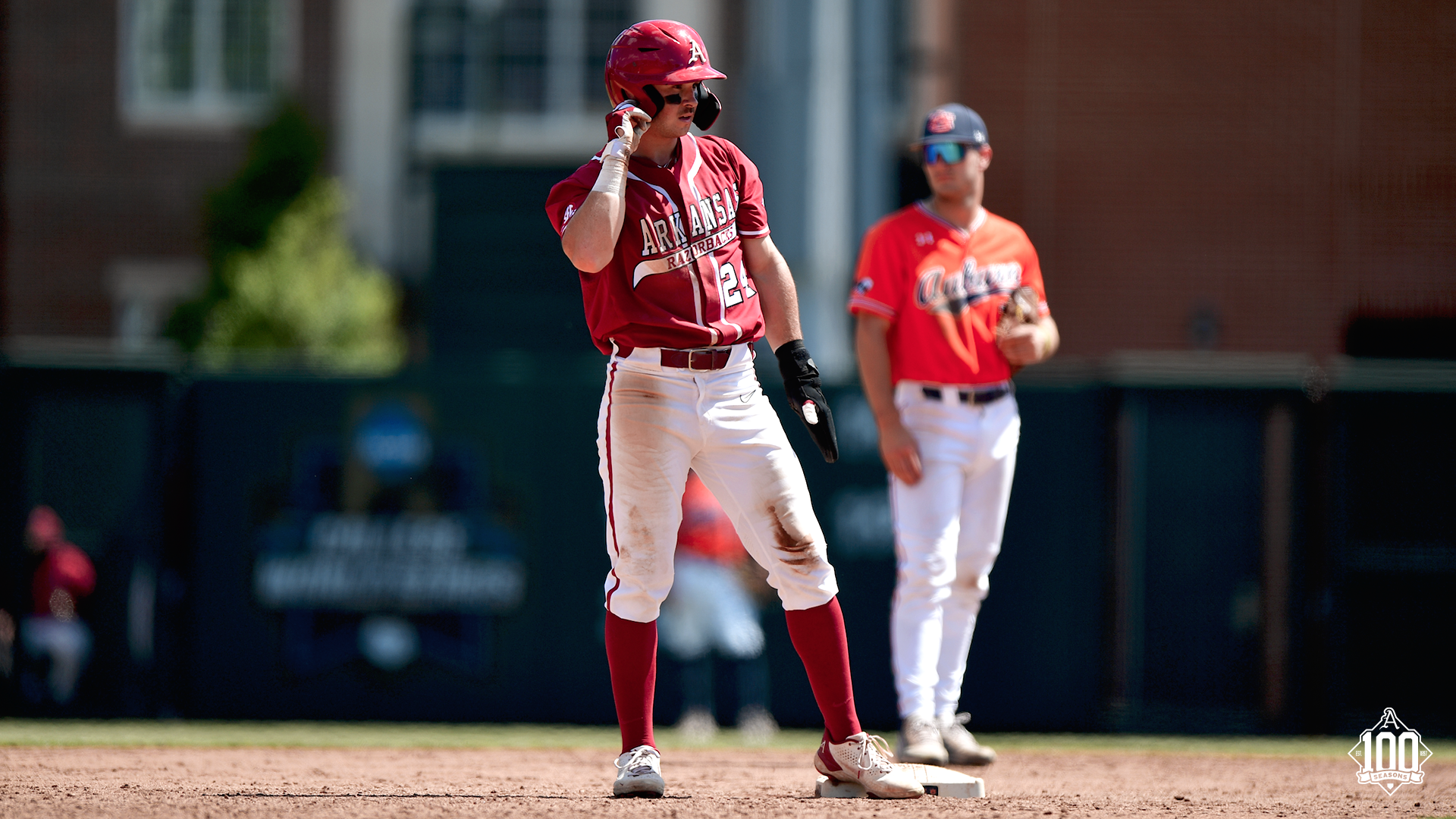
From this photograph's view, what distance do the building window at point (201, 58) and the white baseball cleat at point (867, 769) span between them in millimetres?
14578

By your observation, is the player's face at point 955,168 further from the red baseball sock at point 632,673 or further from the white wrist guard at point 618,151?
the red baseball sock at point 632,673

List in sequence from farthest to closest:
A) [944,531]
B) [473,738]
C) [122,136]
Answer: [122,136], [473,738], [944,531]

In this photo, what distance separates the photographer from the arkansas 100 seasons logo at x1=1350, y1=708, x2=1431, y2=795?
222 inches

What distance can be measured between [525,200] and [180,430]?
913cm

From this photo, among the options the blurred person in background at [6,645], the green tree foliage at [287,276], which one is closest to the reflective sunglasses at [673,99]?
the blurred person in background at [6,645]

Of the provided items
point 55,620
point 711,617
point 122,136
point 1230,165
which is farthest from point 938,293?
point 122,136

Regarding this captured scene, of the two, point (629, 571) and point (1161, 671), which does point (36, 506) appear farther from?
point (1161, 671)

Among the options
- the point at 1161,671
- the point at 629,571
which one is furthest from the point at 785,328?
the point at 1161,671

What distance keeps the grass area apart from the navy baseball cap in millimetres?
2630

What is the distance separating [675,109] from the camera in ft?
14.7

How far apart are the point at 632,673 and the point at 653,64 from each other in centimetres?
167

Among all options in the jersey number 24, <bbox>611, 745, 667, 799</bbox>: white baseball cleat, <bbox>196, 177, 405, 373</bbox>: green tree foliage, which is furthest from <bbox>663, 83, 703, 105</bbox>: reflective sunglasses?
<bbox>196, 177, 405, 373</bbox>: green tree foliage

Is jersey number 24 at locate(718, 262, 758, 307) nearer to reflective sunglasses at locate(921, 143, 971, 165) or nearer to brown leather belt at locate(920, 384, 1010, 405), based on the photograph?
brown leather belt at locate(920, 384, 1010, 405)

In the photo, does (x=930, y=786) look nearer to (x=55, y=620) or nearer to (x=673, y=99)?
(x=673, y=99)
